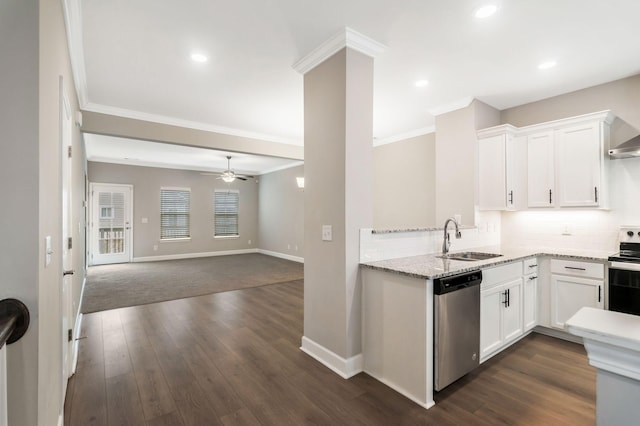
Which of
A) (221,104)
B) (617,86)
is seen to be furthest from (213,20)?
(617,86)

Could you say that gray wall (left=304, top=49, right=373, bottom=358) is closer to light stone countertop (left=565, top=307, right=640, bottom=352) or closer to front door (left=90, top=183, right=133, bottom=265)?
light stone countertop (left=565, top=307, right=640, bottom=352)

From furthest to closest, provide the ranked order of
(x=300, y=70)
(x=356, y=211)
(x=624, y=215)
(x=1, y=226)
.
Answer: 1. (x=624, y=215)
2. (x=300, y=70)
3. (x=356, y=211)
4. (x=1, y=226)

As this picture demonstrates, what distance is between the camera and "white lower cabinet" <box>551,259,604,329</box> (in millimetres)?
2926

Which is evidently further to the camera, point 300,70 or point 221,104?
point 221,104

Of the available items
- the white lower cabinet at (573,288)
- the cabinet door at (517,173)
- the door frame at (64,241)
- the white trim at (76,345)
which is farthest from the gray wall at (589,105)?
the white trim at (76,345)

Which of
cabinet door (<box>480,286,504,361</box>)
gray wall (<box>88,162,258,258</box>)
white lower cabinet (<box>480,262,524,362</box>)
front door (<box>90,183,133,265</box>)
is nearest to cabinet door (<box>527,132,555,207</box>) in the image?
white lower cabinet (<box>480,262,524,362</box>)

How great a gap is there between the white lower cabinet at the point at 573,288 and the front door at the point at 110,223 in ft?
30.7

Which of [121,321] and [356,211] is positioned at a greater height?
[356,211]

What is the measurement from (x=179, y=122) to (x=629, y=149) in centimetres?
547

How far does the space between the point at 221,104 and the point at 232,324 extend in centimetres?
288

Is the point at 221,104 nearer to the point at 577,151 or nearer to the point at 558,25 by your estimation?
the point at 558,25

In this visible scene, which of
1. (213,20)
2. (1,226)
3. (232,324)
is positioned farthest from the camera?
(232,324)

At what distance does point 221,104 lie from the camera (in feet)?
13.2

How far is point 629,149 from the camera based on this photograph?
2814 millimetres
